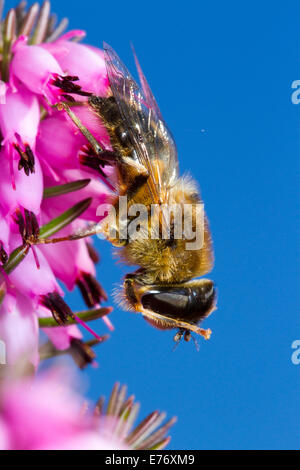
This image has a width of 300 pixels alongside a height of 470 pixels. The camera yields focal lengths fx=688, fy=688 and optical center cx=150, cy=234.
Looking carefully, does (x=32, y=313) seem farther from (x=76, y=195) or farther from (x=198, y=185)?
(x=198, y=185)

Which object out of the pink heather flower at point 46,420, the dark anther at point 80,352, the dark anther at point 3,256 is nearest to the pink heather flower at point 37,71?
the dark anther at point 3,256

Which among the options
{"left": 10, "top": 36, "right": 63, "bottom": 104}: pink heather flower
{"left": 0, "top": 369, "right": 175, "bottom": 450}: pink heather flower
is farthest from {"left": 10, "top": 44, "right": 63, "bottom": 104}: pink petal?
{"left": 0, "top": 369, "right": 175, "bottom": 450}: pink heather flower

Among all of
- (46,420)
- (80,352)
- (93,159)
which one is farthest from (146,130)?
(46,420)

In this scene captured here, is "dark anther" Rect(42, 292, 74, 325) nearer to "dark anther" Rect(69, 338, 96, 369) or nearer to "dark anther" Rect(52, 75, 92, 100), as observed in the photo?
"dark anther" Rect(69, 338, 96, 369)

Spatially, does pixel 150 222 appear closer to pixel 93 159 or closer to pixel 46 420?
pixel 93 159

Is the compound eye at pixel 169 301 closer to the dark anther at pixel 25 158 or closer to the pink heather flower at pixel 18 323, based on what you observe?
the pink heather flower at pixel 18 323

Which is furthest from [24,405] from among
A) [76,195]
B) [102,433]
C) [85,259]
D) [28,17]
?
[28,17]

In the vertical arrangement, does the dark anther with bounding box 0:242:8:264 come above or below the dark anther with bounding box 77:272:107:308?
below
